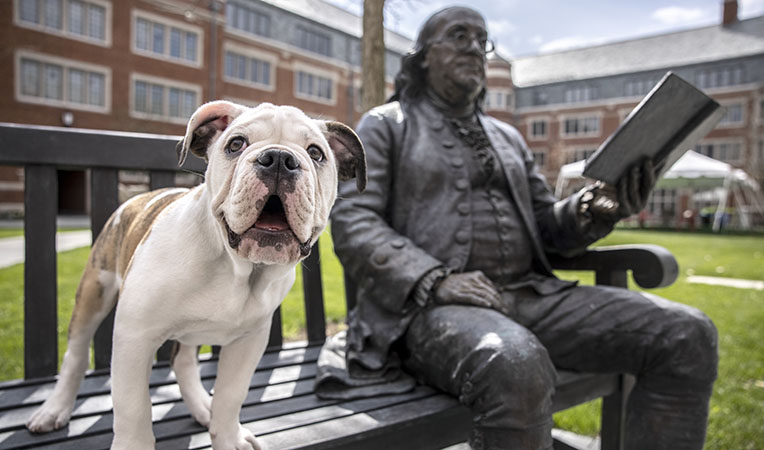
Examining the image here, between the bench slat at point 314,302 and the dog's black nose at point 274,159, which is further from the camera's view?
the bench slat at point 314,302

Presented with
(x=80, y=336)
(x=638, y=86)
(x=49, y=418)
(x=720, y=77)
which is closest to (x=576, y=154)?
(x=638, y=86)

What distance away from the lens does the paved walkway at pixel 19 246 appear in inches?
300

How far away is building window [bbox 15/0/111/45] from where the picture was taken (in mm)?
20734

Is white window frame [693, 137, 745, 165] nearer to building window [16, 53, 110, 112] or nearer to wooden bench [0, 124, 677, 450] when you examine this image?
building window [16, 53, 110, 112]

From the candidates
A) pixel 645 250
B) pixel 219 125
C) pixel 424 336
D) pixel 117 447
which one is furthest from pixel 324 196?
pixel 645 250

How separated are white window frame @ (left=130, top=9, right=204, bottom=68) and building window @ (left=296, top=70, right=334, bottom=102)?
218 inches

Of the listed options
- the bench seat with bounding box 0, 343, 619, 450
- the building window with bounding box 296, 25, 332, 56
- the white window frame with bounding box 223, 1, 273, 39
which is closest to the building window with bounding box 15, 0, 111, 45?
the white window frame with bounding box 223, 1, 273, 39

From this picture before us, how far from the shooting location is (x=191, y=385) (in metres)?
1.84

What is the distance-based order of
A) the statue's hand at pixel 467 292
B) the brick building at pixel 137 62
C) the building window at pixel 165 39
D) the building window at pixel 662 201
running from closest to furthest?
the statue's hand at pixel 467 292 → the brick building at pixel 137 62 → the building window at pixel 165 39 → the building window at pixel 662 201

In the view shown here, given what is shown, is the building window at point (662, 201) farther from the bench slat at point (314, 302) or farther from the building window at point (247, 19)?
the bench slat at point (314, 302)

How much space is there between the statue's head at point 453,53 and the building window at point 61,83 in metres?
22.8

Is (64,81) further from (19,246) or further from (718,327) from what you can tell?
(718,327)

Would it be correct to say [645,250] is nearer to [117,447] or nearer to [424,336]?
[424,336]

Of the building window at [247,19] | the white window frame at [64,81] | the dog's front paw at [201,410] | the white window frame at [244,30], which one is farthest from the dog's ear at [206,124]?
the building window at [247,19]
